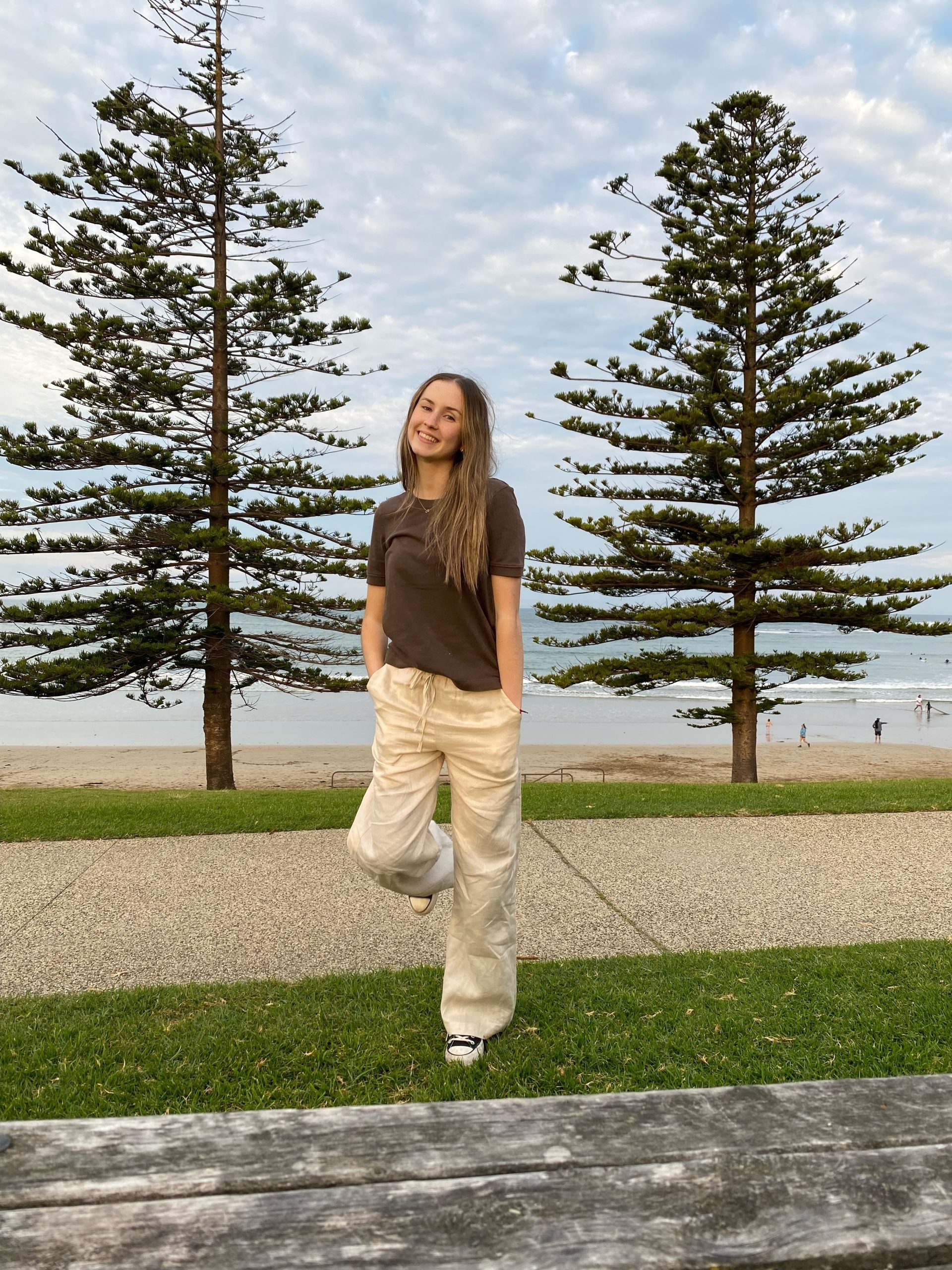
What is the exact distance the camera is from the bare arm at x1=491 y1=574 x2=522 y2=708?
2189 mm

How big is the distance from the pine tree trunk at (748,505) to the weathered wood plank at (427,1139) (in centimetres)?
1023

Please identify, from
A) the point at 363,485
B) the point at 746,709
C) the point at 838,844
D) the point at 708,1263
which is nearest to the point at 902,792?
the point at 838,844

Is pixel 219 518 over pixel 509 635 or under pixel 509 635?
over

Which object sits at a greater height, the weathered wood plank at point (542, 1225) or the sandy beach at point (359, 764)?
the weathered wood plank at point (542, 1225)

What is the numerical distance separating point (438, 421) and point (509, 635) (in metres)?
0.57

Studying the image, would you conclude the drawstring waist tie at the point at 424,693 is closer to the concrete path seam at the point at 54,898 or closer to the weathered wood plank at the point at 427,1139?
the weathered wood plank at the point at 427,1139

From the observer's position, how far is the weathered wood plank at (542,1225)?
944mm

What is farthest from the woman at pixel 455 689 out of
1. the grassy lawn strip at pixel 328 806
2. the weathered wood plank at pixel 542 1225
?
the grassy lawn strip at pixel 328 806

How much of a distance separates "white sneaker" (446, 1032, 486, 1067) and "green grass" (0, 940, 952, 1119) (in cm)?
4

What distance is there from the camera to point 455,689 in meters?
2.22

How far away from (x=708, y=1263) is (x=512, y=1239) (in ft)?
0.67

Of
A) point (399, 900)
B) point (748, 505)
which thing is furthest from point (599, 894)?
point (748, 505)

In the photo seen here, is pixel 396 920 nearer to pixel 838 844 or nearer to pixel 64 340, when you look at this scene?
pixel 838 844

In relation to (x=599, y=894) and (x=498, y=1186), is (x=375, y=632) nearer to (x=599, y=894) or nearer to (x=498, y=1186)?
(x=498, y=1186)
